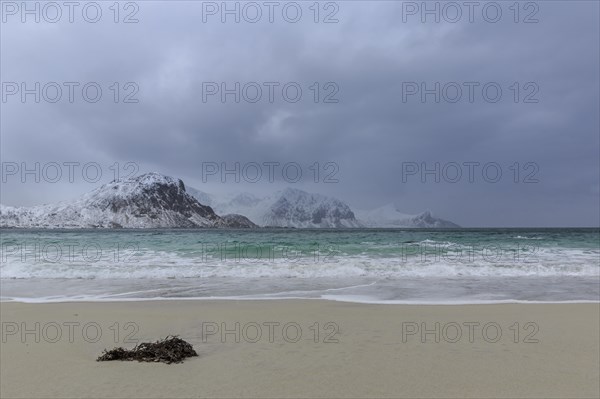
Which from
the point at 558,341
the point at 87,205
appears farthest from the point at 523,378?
the point at 87,205

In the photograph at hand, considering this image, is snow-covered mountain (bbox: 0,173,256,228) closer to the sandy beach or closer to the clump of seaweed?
the sandy beach

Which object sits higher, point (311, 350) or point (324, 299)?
point (311, 350)

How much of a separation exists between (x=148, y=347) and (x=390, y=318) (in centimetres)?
365

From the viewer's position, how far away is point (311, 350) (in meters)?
4.84

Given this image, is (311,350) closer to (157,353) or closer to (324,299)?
(157,353)

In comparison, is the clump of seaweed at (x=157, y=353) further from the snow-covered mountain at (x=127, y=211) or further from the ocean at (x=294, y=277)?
the snow-covered mountain at (x=127, y=211)

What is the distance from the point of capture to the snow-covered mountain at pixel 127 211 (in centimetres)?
7312

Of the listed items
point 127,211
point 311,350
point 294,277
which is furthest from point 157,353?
point 127,211

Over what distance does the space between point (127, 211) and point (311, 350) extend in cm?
7916

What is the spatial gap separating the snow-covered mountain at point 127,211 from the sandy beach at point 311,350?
69684 mm

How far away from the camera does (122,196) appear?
83.6 meters

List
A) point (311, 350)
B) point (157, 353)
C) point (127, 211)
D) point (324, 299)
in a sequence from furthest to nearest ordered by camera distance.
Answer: point (127, 211) < point (324, 299) < point (311, 350) < point (157, 353)

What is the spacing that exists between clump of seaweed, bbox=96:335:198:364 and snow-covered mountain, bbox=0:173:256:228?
234ft

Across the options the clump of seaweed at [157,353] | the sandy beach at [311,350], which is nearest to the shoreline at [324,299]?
the sandy beach at [311,350]
